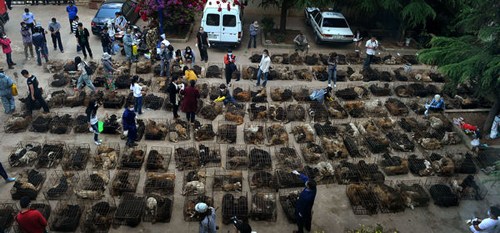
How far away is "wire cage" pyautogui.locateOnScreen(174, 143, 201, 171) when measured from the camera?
12531 millimetres

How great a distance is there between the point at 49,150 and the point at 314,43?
14.7 meters

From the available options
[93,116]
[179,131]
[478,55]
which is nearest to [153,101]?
[179,131]

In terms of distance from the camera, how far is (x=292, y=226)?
10867mm

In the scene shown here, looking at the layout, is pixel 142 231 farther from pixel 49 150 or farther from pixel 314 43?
→ pixel 314 43

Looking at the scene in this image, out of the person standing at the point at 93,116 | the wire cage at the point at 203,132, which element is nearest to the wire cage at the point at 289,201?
the wire cage at the point at 203,132

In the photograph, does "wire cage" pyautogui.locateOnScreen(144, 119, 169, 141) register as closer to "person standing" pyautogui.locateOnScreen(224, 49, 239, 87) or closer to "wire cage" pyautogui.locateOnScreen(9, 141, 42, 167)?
"wire cage" pyautogui.locateOnScreen(9, 141, 42, 167)

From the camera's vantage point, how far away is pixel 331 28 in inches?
847

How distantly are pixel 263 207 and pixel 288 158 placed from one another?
2.35 m

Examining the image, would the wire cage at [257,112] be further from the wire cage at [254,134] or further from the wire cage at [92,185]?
the wire cage at [92,185]

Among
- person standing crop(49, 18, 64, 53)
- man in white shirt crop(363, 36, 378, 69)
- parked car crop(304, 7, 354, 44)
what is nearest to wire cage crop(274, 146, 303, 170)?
man in white shirt crop(363, 36, 378, 69)

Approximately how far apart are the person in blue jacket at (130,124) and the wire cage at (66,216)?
2831 millimetres

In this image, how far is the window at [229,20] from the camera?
20031 mm

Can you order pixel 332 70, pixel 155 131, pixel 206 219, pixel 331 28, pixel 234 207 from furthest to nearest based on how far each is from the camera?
pixel 331 28 → pixel 332 70 → pixel 155 131 → pixel 234 207 → pixel 206 219

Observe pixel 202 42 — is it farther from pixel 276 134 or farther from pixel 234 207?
pixel 234 207
